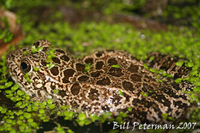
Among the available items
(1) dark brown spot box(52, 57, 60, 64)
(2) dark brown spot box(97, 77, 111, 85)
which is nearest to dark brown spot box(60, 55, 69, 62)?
(1) dark brown spot box(52, 57, 60, 64)

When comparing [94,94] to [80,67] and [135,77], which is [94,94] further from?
[135,77]

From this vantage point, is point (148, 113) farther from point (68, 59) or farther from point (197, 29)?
point (197, 29)

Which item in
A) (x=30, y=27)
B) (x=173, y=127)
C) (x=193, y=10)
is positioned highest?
(x=193, y=10)

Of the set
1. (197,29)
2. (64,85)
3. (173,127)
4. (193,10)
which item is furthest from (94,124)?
(193,10)

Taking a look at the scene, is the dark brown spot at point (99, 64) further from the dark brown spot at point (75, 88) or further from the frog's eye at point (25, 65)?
the frog's eye at point (25, 65)

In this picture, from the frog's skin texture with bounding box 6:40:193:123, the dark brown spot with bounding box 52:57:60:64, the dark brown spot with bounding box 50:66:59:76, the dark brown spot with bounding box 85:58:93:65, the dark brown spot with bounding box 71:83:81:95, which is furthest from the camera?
the dark brown spot with bounding box 85:58:93:65

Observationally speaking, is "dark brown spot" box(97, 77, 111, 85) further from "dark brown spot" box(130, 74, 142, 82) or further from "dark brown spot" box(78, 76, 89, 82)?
"dark brown spot" box(130, 74, 142, 82)

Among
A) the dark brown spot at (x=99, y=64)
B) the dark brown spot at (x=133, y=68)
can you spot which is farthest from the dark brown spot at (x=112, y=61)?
the dark brown spot at (x=133, y=68)

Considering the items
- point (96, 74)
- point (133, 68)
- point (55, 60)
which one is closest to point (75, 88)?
point (96, 74)
